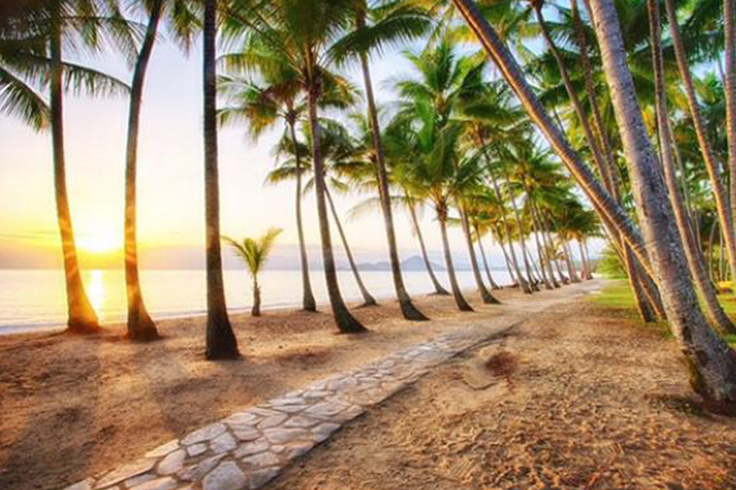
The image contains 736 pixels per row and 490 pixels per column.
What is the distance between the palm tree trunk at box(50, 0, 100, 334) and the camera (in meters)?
7.98

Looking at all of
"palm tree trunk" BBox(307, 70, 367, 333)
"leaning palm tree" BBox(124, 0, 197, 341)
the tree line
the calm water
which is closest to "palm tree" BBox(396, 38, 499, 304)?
the tree line

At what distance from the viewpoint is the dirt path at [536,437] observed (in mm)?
2164

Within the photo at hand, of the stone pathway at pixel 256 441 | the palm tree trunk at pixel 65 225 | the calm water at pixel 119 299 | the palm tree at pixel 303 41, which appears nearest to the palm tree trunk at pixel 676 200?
the stone pathway at pixel 256 441

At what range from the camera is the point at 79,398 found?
400 cm

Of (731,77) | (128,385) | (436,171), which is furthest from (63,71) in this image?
(731,77)

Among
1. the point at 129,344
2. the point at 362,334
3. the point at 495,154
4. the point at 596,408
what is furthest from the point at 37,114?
the point at 495,154

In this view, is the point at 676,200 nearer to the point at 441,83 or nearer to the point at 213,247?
the point at 213,247

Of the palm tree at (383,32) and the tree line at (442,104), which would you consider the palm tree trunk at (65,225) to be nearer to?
the tree line at (442,104)

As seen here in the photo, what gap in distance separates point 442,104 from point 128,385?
13.6 metres

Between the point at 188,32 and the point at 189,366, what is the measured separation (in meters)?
8.14

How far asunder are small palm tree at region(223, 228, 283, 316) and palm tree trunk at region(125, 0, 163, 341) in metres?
3.77

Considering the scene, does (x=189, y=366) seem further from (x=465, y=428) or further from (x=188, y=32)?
(x=188, y=32)

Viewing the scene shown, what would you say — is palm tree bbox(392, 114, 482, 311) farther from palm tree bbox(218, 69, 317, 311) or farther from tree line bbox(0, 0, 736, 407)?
palm tree bbox(218, 69, 317, 311)

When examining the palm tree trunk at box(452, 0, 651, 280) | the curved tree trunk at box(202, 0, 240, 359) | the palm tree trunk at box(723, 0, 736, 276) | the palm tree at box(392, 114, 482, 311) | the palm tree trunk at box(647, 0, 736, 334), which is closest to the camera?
the palm tree trunk at box(452, 0, 651, 280)
